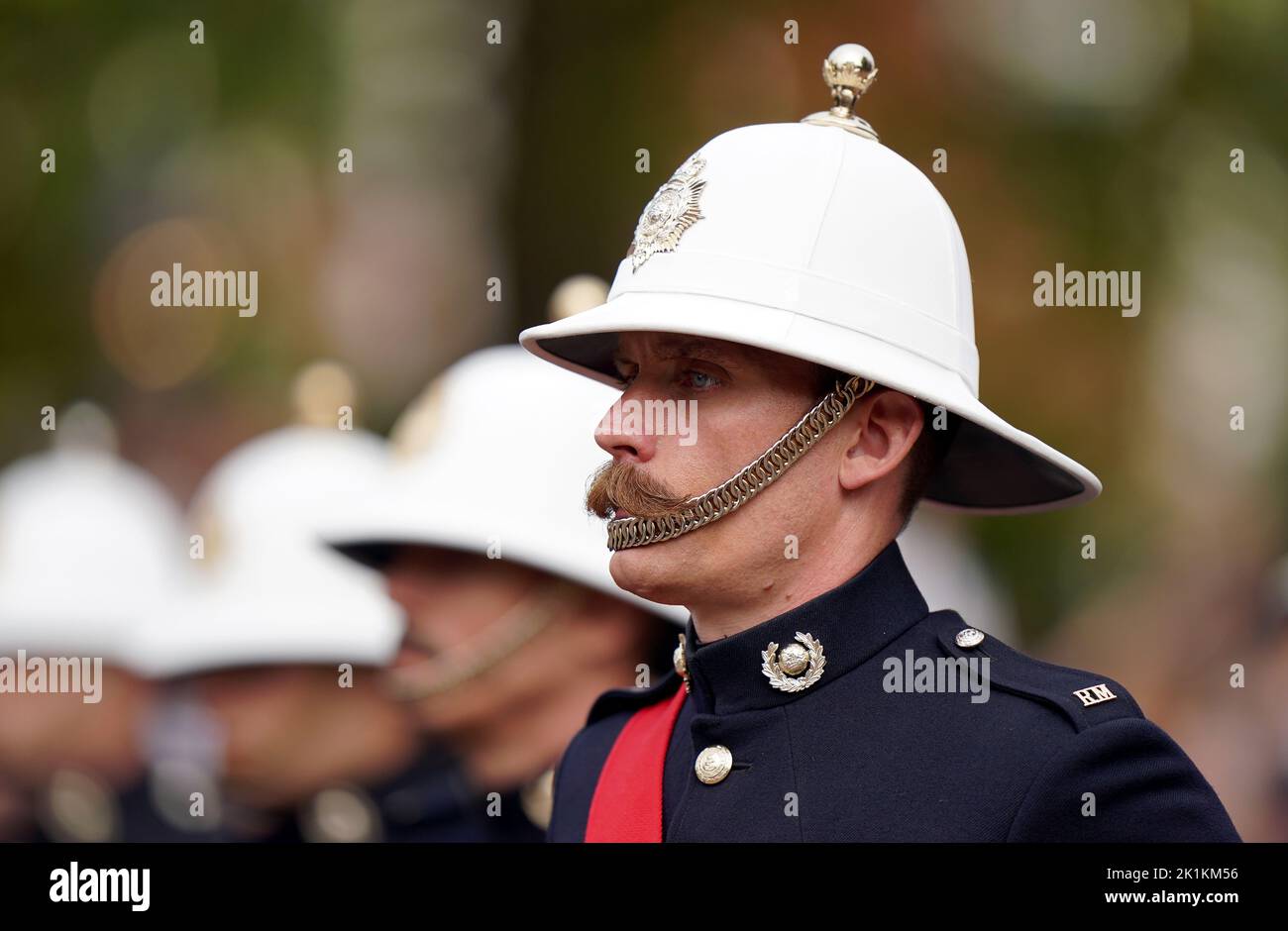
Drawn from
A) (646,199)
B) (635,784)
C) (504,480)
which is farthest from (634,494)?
(646,199)

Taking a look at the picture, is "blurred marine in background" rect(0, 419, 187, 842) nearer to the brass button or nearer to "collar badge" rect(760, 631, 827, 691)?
the brass button

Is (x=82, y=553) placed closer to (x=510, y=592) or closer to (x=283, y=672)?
(x=283, y=672)

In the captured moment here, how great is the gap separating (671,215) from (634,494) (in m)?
0.65

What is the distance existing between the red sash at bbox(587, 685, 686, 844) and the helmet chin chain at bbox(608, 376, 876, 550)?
2.01 feet

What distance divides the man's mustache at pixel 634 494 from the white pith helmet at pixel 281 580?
3.57 metres

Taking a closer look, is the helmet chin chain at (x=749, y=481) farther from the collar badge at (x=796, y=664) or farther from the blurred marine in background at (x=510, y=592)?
the blurred marine in background at (x=510, y=592)

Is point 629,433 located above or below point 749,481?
above

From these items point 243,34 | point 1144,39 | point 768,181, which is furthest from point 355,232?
point 768,181

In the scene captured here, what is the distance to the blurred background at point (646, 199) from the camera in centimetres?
815

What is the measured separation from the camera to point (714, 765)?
3.62 m

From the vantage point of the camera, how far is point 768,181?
12.2 feet

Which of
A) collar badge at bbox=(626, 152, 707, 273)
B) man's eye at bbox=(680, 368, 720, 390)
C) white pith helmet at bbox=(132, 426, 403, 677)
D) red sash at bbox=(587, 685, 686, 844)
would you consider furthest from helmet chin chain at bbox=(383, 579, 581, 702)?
man's eye at bbox=(680, 368, 720, 390)

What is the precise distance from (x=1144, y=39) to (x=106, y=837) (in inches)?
260

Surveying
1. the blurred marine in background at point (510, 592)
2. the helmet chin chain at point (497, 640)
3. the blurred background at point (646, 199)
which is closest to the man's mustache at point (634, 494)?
the blurred marine in background at point (510, 592)
